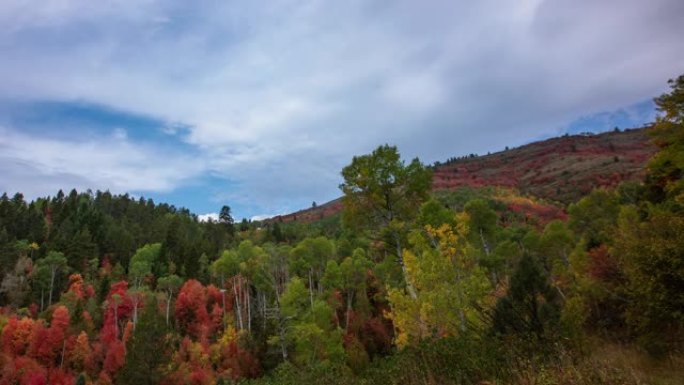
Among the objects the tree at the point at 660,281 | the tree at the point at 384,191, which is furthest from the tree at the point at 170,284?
the tree at the point at 660,281

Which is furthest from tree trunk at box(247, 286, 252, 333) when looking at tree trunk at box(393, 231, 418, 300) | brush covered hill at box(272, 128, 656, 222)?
tree trunk at box(393, 231, 418, 300)

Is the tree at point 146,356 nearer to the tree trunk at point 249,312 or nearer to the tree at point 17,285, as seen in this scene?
the tree trunk at point 249,312

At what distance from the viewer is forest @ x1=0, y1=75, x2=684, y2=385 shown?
8.05m

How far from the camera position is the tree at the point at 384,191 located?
15.9 metres

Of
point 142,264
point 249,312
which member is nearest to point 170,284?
point 142,264

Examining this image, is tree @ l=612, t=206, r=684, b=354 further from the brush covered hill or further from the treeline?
the treeline

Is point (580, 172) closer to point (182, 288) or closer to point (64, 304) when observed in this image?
point (182, 288)

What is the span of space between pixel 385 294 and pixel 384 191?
3444 centimetres

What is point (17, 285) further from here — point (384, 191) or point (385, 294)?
point (384, 191)

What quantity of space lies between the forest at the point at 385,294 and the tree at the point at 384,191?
0.06 m

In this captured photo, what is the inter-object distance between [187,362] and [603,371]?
5997 cm

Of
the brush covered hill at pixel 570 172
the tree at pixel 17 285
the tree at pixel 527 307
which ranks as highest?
the brush covered hill at pixel 570 172

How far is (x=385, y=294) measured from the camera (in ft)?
157

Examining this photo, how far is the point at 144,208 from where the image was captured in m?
151
